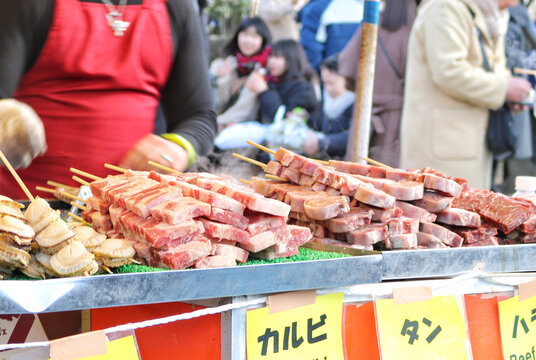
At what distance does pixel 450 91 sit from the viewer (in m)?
5.32

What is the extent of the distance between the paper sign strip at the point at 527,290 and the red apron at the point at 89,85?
207 cm

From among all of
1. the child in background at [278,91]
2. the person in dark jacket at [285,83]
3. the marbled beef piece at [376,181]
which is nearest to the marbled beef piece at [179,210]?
the marbled beef piece at [376,181]

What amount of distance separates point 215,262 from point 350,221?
0.59m

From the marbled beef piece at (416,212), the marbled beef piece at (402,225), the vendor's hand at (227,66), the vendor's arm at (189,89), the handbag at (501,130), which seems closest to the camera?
the marbled beef piece at (402,225)

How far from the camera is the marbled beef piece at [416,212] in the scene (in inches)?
96.0

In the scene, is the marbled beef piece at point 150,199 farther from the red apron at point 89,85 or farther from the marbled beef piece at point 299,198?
the red apron at point 89,85

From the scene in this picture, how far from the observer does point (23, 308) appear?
4.75ft

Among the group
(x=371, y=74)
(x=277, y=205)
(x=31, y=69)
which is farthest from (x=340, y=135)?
(x=277, y=205)

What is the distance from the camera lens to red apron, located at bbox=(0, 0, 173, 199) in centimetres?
323

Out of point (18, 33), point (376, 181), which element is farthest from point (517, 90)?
point (18, 33)

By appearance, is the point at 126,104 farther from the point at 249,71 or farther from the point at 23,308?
the point at 249,71

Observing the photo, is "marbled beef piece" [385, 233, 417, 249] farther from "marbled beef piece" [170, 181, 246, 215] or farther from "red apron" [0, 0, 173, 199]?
"red apron" [0, 0, 173, 199]

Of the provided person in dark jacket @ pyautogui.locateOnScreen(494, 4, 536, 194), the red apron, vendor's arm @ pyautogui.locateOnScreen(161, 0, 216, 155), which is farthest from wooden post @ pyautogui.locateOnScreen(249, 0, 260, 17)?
the red apron

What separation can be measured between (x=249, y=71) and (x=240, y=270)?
15.3ft
